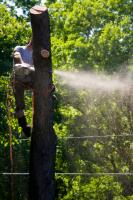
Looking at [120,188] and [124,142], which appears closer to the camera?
[124,142]

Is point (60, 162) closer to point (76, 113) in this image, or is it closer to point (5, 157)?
point (76, 113)

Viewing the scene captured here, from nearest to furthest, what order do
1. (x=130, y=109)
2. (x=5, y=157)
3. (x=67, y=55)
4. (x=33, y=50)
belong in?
(x=33, y=50)
(x=5, y=157)
(x=130, y=109)
(x=67, y=55)

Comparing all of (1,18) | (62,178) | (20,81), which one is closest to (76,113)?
(62,178)

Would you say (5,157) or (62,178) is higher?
(5,157)

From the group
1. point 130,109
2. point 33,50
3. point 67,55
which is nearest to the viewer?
point 33,50

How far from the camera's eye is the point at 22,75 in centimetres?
509

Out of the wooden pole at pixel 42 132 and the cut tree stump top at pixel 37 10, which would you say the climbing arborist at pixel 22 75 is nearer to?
the wooden pole at pixel 42 132

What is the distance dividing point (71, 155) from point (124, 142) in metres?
2.75

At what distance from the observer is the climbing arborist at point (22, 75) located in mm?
5066

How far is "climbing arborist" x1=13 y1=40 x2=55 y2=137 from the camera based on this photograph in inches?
199

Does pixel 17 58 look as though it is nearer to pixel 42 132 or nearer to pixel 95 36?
pixel 42 132

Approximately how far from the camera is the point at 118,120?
20641mm

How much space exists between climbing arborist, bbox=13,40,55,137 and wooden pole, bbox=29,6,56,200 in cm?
13

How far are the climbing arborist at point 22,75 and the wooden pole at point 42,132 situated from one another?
0.42 feet
